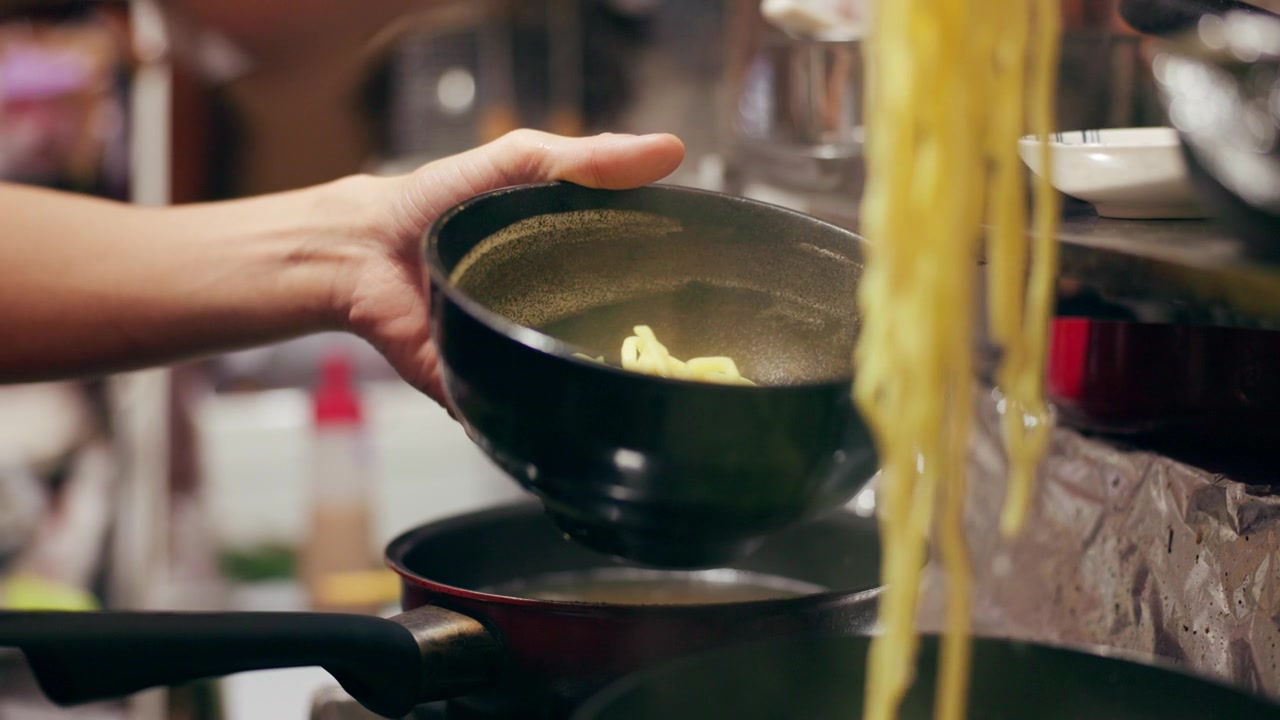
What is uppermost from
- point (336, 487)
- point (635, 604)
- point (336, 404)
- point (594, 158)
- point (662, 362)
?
point (594, 158)

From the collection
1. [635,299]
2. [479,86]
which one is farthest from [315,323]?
[479,86]

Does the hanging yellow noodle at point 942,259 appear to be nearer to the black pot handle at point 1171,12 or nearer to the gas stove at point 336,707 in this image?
the black pot handle at point 1171,12

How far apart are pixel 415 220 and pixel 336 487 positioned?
3.13 feet

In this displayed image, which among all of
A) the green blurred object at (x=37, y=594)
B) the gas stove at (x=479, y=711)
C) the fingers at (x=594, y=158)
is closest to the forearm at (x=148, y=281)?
the fingers at (x=594, y=158)

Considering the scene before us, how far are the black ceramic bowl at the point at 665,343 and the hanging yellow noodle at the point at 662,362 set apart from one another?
0.04 m

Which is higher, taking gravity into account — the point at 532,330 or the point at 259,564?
the point at 532,330

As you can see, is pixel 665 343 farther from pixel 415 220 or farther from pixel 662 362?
pixel 415 220

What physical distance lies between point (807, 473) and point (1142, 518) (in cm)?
33

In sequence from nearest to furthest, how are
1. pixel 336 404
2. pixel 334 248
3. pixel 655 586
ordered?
1. pixel 655 586
2. pixel 334 248
3. pixel 336 404

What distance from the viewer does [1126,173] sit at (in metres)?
0.66

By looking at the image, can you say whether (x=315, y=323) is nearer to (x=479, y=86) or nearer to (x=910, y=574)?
(x=910, y=574)

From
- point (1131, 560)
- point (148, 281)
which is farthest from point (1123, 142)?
point (148, 281)

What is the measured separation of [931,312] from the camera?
45cm

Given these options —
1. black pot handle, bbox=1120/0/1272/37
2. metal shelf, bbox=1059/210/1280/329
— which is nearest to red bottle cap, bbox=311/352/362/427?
metal shelf, bbox=1059/210/1280/329
